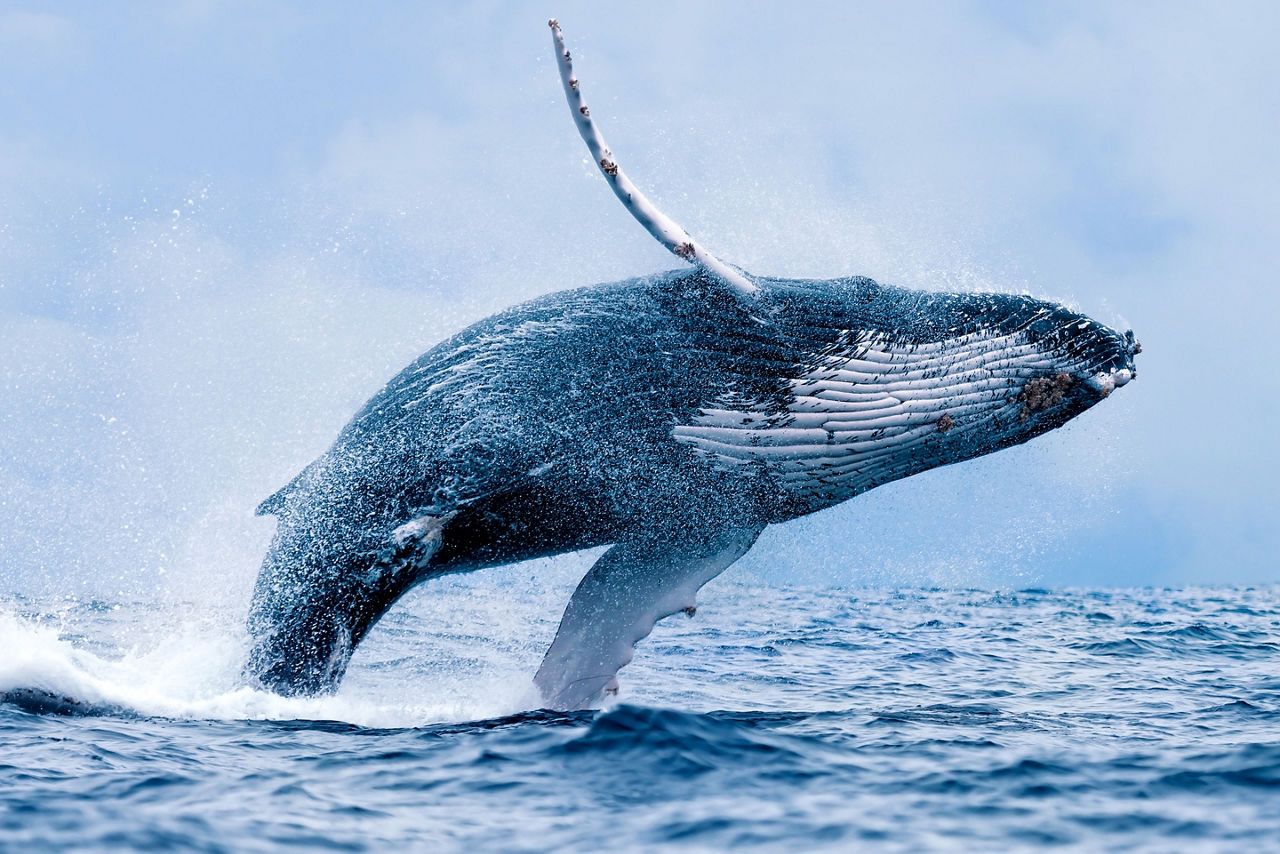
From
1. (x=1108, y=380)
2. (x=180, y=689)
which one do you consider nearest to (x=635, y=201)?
(x=1108, y=380)

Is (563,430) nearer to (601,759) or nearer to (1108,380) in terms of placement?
(601,759)

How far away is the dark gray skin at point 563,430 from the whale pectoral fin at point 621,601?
422 millimetres

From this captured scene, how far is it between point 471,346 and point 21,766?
11.9ft

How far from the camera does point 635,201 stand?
23.9 feet

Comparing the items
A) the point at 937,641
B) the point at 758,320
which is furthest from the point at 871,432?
the point at 937,641

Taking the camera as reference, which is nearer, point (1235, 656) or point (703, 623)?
point (1235, 656)

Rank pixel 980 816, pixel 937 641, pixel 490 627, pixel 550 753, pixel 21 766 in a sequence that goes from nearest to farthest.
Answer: pixel 980 816
pixel 21 766
pixel 550 753
pixel 490 627
pixel 937 641

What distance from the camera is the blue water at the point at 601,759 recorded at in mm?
5305

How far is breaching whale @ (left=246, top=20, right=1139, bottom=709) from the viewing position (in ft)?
25.5

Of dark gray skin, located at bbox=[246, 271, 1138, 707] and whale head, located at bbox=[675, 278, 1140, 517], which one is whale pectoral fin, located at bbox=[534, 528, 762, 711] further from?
whale head, located at bbox=[675, 278, 1140, 517]

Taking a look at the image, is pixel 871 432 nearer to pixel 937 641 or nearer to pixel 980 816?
pixel 980 816

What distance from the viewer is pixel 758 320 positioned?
797 cm

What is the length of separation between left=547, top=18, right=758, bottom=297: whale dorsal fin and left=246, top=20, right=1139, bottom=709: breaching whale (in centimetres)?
2

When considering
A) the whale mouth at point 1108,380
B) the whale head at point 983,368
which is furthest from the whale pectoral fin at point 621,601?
the whale mouth at point 1108,380
